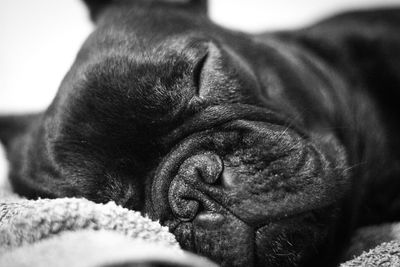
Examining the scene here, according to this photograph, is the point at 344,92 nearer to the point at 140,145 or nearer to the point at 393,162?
the point at 393,162

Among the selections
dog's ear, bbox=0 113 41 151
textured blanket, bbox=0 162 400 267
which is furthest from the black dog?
dog's ear, bbox=0 113 41 151

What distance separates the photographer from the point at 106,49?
3.37ft

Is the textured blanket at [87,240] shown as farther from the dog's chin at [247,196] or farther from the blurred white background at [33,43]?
the blurred white background at [33,43]

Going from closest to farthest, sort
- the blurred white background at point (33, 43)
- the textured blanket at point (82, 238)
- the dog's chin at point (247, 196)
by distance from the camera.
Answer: the textured blanket at point (82, 238), the dog's chin at point (247, 196), the blurred white background at point (33, 43)

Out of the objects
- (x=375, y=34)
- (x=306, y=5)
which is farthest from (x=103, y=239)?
(x=306, y=5)

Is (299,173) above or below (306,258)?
above

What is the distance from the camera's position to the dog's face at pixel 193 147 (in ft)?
2.71

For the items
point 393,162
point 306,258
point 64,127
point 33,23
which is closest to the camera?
point 306,258

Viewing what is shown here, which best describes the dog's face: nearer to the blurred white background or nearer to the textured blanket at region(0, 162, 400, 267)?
the textured blanket at region(0, 162, 400, 267)

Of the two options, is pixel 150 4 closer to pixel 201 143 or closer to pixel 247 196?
pixel 201 143

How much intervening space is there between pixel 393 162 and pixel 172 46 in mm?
848

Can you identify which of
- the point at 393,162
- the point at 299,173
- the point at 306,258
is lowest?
the point at 393,162

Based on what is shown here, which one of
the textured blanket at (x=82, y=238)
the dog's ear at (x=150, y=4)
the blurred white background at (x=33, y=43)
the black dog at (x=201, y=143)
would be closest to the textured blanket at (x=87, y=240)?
the textured blanket at (x=82, y=238)

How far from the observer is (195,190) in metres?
0.85
